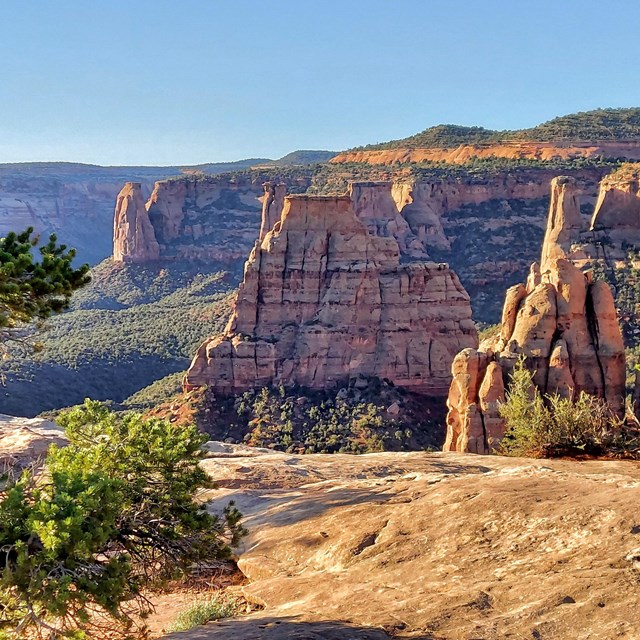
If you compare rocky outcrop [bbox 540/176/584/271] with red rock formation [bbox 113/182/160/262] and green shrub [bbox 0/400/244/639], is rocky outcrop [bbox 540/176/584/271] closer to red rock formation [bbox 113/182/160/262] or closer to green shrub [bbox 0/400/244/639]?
green shrub [bbox 0/400/244/639]

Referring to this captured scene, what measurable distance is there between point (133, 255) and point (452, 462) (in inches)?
3964

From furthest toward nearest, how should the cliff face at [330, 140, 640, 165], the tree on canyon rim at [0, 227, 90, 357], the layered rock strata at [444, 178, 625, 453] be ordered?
the cliff face at [330, 140, 640, 165]
the layered rock strata at [444, 178, 625, 453]
the tree on canyon rim at [0, 227, 90, 357]

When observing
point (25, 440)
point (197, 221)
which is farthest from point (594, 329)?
point (197, 221)

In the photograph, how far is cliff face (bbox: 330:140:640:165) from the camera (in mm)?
107750

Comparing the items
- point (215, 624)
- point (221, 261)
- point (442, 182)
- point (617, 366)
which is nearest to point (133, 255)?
point (221, 261)

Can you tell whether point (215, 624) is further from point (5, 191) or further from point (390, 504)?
point (5, 191)

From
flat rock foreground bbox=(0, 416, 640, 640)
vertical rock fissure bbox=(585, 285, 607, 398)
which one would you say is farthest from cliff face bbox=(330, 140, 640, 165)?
flat rock foreground bbox=(0, 416, 640, 640)

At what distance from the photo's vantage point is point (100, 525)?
1095 centimetres

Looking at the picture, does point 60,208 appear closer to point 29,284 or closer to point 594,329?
point 594,329

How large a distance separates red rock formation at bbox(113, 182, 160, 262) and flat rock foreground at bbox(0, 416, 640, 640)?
10209cm

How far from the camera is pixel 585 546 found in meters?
11.6

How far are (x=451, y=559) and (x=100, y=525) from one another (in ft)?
15.8

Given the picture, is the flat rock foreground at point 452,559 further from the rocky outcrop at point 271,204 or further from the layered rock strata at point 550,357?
the rocky outcrop at point 271,204

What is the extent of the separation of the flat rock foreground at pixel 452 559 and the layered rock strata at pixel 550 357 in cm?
1192
